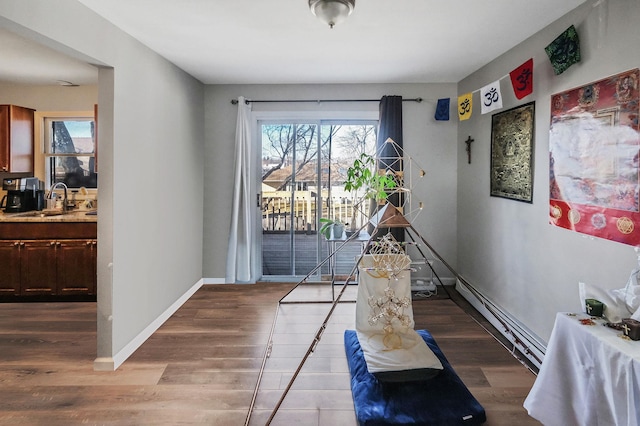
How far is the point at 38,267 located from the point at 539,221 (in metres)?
4.79

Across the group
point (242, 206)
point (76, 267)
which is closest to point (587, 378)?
point (242, 206)

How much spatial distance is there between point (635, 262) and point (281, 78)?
12.2 feet

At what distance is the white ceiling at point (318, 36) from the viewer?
254 cm

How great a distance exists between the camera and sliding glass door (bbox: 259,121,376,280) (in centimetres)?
493

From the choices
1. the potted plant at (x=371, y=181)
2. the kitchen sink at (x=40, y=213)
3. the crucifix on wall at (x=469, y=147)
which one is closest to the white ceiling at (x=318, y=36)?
the crucifix on wall at (x=469, y=147)

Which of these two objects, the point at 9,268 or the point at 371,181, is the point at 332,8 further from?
the point at 9,268

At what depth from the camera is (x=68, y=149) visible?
4777 millimetres

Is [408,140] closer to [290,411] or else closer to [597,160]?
[597,160]

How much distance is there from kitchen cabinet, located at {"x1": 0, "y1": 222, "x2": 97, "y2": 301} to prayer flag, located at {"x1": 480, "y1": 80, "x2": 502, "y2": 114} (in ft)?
13.5

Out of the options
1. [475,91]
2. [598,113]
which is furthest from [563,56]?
[475,91]

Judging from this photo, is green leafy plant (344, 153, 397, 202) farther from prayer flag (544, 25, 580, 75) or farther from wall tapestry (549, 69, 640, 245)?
prayer flag (544, 25, 580, 75)

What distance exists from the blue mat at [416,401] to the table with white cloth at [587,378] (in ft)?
1.26

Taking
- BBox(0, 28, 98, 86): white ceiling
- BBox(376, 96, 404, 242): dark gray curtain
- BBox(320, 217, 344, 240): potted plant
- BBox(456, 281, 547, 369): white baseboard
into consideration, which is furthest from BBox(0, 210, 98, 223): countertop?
BBox(456, 281, 547, 369): white baseboard

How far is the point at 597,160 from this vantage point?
7.66ft
